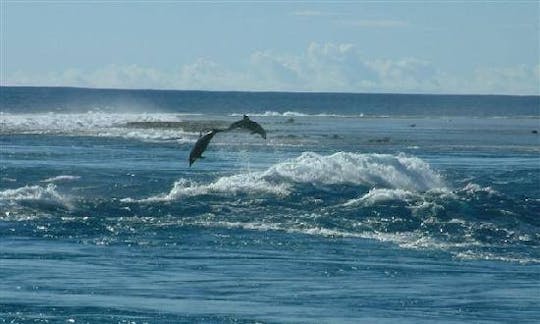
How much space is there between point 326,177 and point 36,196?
9013 mm

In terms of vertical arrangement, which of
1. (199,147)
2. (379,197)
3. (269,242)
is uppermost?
(199,147)

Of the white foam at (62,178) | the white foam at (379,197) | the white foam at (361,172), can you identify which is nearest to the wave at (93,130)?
the white foam at (62,178)

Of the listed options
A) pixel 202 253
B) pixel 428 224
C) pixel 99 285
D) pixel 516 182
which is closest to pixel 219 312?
pixel 99 285

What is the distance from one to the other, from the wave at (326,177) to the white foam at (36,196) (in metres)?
2.06

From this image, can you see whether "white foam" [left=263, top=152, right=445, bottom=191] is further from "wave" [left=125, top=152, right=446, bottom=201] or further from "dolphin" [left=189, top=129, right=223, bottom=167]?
"dolphin" [left=189, top=129, right=223, bottom=167]

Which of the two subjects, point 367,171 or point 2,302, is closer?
point 2,302

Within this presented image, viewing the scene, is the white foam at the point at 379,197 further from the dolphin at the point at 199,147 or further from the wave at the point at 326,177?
the dolphin at the point at 199,147

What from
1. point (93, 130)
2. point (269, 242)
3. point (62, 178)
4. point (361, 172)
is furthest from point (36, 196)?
point (93, 130)

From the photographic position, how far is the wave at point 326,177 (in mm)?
39188

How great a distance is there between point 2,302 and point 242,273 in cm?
503

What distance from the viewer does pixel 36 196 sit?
37.1 metres

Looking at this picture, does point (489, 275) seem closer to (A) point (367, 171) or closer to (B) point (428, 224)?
(B) point (428, 224)

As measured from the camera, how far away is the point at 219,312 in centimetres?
2277

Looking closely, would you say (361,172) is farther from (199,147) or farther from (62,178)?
(199,147)
